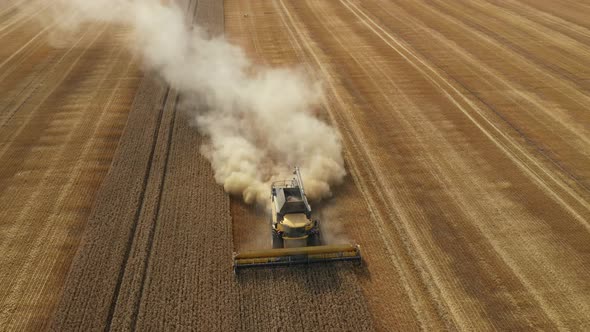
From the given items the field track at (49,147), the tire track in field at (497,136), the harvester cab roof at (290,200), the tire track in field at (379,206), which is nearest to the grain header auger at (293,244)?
the harvester cab roof at (290,200)

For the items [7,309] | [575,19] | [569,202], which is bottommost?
[7,309]

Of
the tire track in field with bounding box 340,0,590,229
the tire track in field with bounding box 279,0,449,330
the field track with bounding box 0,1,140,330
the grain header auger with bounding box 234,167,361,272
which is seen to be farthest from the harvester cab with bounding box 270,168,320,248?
the tire track in field with bounding box 340,0,590,229

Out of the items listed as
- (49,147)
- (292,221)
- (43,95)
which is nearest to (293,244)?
(292,221)

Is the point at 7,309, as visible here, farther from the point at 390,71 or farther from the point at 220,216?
the point at 390,71

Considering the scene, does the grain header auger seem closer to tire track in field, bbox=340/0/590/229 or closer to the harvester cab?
the harvester cab

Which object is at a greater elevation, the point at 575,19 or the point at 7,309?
the point at 575,19

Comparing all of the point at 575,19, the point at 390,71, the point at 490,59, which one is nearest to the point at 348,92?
the point at 390,71

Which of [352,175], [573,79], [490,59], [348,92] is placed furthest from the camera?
[490,59]
